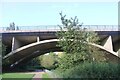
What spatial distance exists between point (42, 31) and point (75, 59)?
30.0 m

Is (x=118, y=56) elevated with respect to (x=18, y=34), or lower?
lower

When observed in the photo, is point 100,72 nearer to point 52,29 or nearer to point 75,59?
point 75,59

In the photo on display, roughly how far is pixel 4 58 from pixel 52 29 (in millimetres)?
10393

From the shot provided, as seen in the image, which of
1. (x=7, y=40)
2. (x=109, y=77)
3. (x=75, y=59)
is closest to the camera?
(x=109, y=77)

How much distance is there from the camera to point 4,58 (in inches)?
2119

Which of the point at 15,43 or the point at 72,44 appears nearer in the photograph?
the point at 72,44

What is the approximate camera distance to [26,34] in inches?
2112

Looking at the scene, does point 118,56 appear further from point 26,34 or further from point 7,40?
point 7,40

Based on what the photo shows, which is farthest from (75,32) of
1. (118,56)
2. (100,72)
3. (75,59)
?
(118,56)

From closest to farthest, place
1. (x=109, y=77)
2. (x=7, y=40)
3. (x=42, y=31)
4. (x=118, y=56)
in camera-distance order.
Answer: (x=109, y=77) < (x=118, y=56) < (x=42, y=31) < (x=7, y=40)

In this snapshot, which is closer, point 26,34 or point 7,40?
point 26,34

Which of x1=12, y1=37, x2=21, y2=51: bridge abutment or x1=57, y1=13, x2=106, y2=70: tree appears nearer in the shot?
x1=57, y1=13, x2=106, y2=70: tree

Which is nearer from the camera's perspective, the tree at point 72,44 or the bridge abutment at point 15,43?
the tree at point 72,44

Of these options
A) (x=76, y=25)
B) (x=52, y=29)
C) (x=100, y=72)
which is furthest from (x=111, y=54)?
(x=100, y=72)
